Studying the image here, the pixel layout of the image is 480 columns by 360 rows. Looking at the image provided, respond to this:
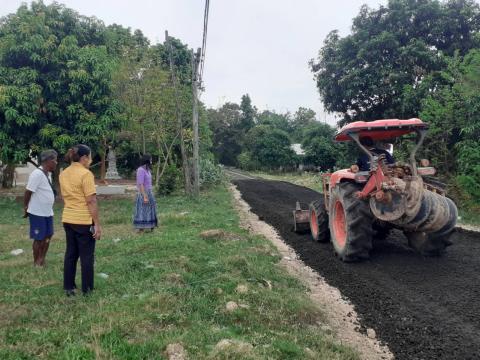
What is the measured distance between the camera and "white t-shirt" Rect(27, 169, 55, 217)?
6035 mm

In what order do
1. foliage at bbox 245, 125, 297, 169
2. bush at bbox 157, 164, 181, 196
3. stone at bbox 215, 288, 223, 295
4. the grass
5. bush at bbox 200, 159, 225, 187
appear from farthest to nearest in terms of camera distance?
foliage at bbox 245, 125, 297, 169 → bush at bbox 200, 159, 225, 187 → bush at bbox 157, 164, 181, 196 → stone at bbox 215, 288, 223, 295 → the grass

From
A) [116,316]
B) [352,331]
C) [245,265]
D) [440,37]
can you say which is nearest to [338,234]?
[245,265]

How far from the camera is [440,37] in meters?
19.6

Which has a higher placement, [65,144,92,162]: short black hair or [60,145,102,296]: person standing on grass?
[65,144,92,162]: short black hair

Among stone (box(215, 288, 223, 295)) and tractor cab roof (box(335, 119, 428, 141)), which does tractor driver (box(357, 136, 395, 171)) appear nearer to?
tractor cab roof (box(335, 119, 428, 141))

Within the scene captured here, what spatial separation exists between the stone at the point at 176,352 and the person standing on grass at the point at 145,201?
5347mm

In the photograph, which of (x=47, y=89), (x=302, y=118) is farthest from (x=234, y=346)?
(x=302, y=118)

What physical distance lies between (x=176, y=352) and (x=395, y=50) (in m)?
19.4

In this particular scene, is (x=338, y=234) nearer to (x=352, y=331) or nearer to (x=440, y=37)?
(x=352, y=331)

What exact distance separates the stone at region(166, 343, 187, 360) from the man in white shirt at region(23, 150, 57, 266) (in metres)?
3.54

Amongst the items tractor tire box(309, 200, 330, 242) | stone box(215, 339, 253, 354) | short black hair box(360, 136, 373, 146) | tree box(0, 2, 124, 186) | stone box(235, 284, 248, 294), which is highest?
tree box(0, 2, 124, 186)

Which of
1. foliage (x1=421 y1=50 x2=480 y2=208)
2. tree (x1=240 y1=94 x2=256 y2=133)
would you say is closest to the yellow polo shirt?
foliage (x1=421 y1=50 x2=480 y2=208)

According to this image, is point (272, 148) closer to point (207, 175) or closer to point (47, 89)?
point (207, 175)

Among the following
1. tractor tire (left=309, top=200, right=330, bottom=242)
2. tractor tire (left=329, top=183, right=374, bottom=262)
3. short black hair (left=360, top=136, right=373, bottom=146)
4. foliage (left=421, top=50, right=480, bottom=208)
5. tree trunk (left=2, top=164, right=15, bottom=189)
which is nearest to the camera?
tractor tire (left=329, top=183, right=374, bottom=262)
